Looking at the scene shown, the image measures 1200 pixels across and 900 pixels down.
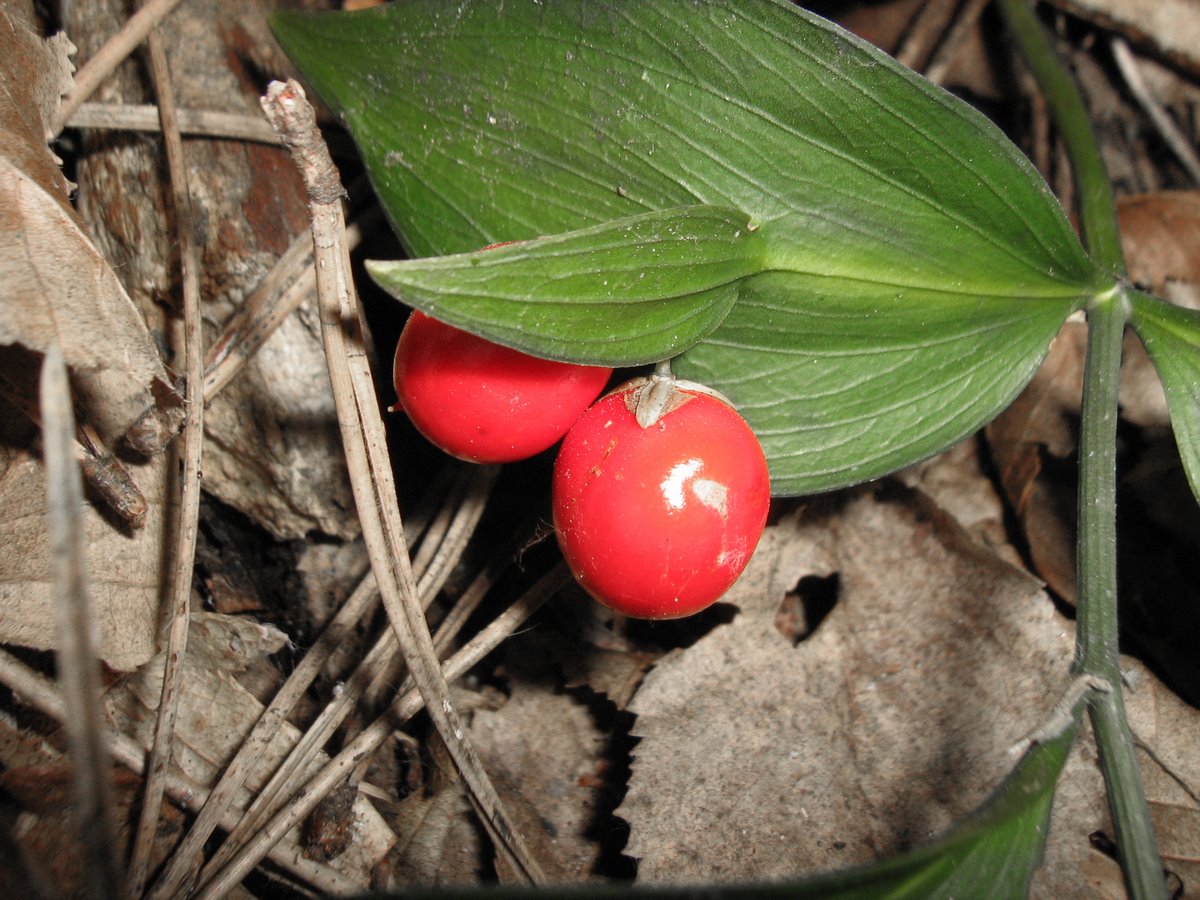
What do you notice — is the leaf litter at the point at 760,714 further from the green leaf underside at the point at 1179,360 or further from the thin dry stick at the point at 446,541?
the green leaf underside at the point at 1179,360

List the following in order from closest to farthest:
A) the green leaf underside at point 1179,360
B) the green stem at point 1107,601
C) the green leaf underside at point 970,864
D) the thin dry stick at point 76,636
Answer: the thin dry stick at point 76,636, the green leaf underside at point 970,864, the green stem at point 1107,601, the green leaf underside at point 1179,360

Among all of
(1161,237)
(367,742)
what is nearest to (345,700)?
(367,742)

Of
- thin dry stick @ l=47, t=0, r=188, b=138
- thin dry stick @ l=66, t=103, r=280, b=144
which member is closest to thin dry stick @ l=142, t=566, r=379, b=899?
thin dry stick @ l=66, t=103, r=280, b=144

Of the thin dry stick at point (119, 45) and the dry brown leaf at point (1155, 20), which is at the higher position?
the dry brown leaf at point (1155, 20)

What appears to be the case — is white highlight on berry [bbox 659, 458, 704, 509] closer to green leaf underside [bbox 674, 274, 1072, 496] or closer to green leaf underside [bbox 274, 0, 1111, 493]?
green leaf underside [bbox 274, 0, 1111, 493]

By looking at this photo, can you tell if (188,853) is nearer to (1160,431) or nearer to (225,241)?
(225,241)

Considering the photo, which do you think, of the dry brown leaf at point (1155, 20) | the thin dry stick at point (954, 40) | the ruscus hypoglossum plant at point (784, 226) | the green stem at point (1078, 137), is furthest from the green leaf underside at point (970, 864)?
the dry brown leaf at point (1155, 20)
